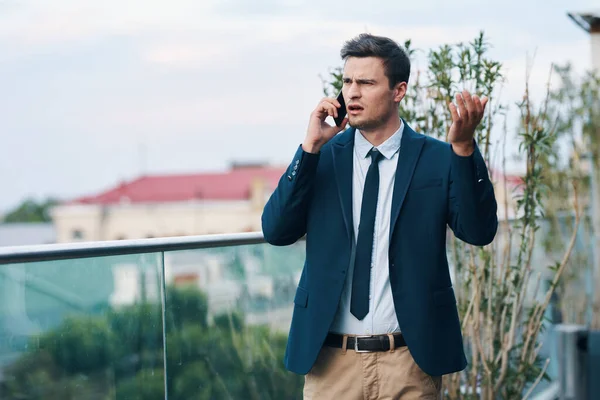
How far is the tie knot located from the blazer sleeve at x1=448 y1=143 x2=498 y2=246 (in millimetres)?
180

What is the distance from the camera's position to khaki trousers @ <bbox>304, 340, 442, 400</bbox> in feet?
6.72

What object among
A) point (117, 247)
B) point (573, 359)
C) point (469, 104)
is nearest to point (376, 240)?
point (469, 104)

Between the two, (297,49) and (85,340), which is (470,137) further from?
(297,49)

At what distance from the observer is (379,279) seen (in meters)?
2.06

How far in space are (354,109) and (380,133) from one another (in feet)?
0.36

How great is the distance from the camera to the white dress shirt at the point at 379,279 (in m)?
2.06

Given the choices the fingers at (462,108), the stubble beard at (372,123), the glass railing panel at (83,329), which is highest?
the fingers at (462,108)

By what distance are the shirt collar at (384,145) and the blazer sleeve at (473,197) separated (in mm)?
156

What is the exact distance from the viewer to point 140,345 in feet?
9.86

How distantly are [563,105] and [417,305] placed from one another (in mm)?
5434

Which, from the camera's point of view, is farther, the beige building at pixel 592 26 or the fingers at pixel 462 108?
the beige building at pixel 592 26

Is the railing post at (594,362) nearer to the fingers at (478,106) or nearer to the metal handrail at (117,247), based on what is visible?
the metal handrail at (117,247)

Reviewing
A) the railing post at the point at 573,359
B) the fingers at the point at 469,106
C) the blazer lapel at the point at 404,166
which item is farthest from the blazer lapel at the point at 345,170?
the railing post at the point at 573,359

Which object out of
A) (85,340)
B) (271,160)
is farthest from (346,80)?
(271,160)
